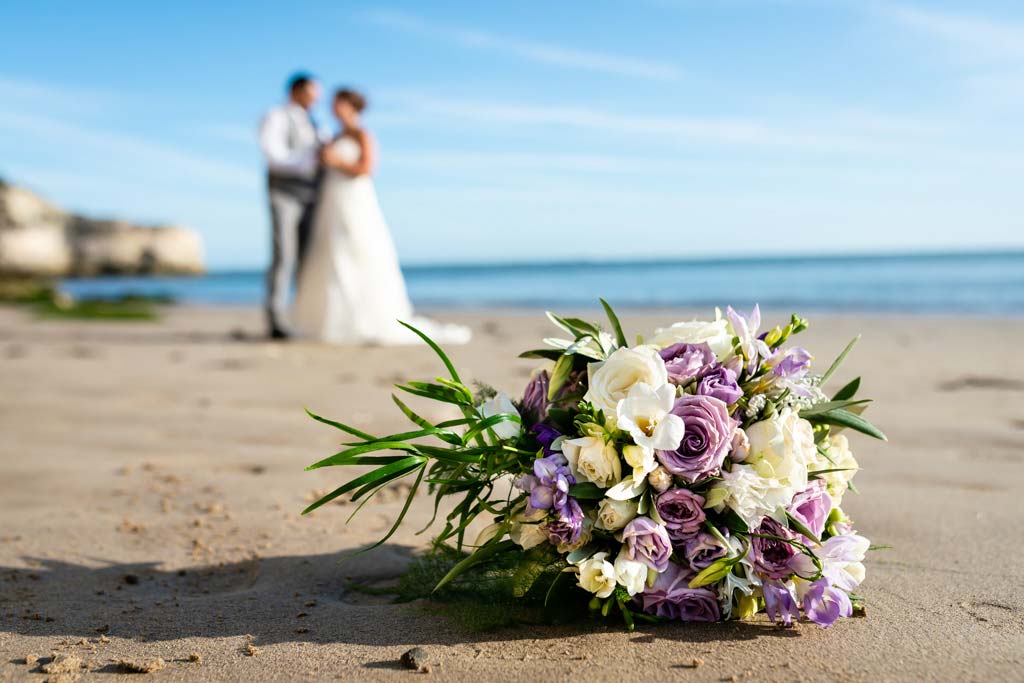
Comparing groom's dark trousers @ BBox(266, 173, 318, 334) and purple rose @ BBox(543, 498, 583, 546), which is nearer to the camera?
purple rose @ BBox(543, 498, 583, 546)

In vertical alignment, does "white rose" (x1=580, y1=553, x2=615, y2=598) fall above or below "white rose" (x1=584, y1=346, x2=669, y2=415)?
below

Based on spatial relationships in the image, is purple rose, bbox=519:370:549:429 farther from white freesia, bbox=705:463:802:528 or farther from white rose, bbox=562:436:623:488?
white freesia, bbox=705:463:802:528

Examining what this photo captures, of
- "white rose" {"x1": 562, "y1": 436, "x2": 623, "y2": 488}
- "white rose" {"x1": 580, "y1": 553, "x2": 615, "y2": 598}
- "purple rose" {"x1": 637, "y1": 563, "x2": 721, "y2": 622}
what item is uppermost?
"white rose" {"x1": 562, "y1": 436, "x2": 623, "y2": 488}

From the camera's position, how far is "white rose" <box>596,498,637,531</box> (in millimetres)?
1835

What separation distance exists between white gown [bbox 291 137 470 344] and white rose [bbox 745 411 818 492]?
8.14m

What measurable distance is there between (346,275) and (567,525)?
8758 mm

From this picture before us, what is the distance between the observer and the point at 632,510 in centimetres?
186

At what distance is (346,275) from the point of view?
33.6 feet

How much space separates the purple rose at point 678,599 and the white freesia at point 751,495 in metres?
0.21

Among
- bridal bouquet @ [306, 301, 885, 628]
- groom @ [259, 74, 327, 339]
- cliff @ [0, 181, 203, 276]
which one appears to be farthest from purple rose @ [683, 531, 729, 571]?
cliff @ [0, 181, 203, 276]

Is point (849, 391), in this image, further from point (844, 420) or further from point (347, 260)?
point (347, 260)

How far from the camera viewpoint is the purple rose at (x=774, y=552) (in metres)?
1.92

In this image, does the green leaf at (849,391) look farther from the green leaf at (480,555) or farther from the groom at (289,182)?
the groom at (289,182)

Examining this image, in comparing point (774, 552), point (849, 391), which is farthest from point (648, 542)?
point (849, 391)
